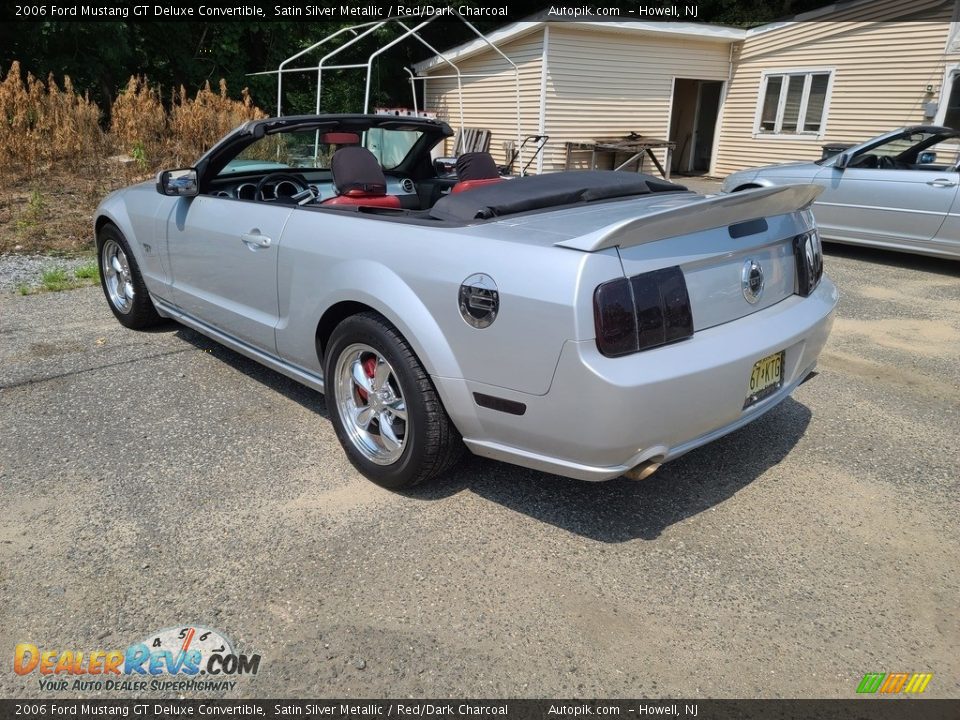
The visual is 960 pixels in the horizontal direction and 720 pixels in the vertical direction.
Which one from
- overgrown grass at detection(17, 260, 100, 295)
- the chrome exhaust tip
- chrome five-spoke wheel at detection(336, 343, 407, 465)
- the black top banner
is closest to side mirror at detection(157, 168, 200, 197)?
chrome five-spoke wheel at detection(336, 343, 407, 465)

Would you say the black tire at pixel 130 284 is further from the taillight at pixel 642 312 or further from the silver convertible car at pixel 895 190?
the silver convertible car at pixel 895 190

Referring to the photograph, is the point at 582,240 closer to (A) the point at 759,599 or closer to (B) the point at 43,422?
(A) the point at 759,599

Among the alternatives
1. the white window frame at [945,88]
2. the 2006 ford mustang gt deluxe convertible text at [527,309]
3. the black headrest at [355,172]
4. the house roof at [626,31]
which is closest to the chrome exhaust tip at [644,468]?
the 2006 ford mustang gt deluxe convertible text at [527,309]

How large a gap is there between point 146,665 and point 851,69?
53.0 feet

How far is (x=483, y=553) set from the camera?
2641mm

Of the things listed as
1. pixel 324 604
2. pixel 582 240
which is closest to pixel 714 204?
pixel 582 240

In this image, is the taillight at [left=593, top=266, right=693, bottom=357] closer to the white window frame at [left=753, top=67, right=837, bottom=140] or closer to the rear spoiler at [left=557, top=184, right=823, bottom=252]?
the rear spoiler at [left=557, top=184, right=823, bottom=252]

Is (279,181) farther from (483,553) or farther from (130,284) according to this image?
(483,553)

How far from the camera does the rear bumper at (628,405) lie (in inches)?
88.9

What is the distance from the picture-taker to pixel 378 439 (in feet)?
10.3

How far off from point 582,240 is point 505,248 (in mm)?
281

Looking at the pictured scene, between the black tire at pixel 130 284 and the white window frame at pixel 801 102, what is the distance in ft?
46.6

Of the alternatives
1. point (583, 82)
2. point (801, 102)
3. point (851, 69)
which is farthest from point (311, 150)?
point (801, 102)

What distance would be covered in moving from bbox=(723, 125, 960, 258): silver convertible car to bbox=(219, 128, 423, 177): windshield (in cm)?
474
